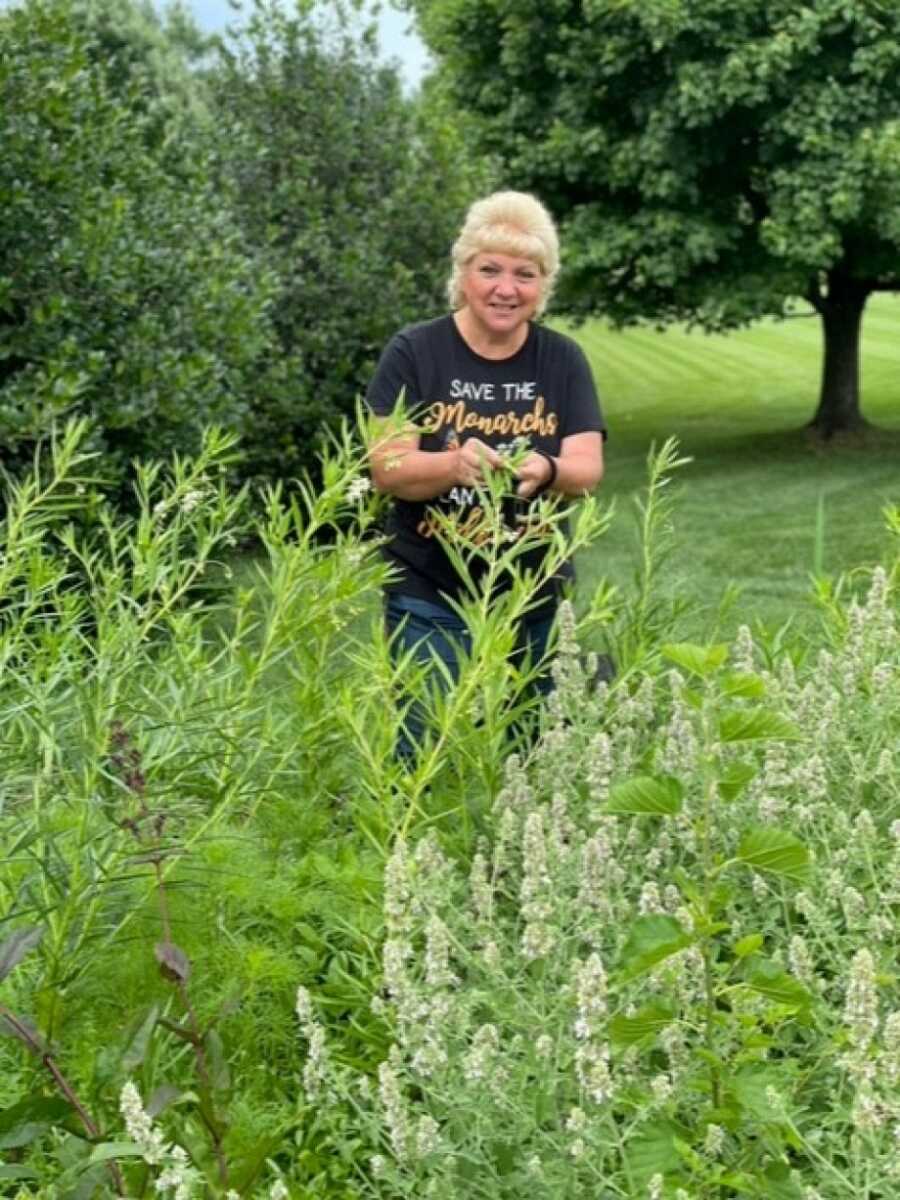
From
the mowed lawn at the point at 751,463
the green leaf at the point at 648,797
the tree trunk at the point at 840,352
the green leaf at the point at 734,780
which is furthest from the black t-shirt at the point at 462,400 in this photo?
the tree trunk at the point at 840,352

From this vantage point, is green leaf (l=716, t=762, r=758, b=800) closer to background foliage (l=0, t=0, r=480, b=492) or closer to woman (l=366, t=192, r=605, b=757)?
woman (l=366, t=192, r=605, b=757)

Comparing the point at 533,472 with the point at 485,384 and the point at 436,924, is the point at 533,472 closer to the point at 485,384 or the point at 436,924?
the point at 485,384

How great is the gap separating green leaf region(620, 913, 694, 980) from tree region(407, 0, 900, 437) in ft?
48.9

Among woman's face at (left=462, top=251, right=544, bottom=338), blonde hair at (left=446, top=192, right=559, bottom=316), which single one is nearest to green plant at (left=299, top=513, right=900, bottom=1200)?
woman's face at (left=462, top=251, right=544, bottom=338)

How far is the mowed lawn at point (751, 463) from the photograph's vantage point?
1237cm

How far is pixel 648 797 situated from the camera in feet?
6.03

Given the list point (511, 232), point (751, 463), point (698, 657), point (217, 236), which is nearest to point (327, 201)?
point (217, 236)

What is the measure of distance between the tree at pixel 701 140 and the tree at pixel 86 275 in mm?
8592

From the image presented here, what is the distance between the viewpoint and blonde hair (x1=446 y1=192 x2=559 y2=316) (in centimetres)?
→ 433

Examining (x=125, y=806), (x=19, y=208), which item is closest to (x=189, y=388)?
(x=19, y=208)

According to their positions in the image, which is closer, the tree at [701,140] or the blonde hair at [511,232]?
the blonde hair at [511,232]

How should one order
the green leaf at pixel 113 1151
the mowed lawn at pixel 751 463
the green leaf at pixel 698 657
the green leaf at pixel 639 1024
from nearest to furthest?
the green leaf at pixel 113 1151 < the green leaf at pixel 639 1024 < the green leaf at pixel 698 657 < the mowed lawn at pixel 751 463

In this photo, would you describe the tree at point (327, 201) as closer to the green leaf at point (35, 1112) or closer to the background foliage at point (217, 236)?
the background foliage at point (217, 236)

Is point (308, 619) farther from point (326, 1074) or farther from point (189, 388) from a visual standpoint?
point (189, 388)
